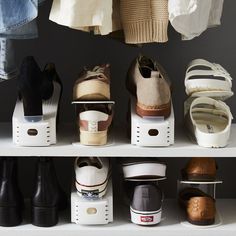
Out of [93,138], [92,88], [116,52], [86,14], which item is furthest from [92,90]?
[116,52]

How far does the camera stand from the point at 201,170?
158 cm

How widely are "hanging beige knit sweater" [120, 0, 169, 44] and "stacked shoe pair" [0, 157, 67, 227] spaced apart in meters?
0.41

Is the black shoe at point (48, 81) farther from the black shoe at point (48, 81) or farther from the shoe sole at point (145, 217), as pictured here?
the shoe sole at point (145, 217)

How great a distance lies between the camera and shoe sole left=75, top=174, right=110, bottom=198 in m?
1.51

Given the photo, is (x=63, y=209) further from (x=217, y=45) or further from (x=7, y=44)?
(x=217, y=45)

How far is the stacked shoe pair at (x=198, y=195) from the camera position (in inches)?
60.4

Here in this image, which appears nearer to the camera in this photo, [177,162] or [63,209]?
[63,209]

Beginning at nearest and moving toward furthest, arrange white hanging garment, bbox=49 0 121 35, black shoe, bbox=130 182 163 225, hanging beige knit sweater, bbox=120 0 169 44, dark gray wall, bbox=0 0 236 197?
white hanging garment, bbox=49 0 121 35
hanging beige knit sweater, bbox=120 0 169 44
black shoe, bbox=130 182 163 225
dark gray wall, bbox=0 0 236 197

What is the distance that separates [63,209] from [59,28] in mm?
547

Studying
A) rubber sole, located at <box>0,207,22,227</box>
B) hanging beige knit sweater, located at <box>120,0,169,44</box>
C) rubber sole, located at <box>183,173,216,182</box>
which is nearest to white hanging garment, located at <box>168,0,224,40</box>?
hanging beige knit sweater, located at <box>120,0,169,44</box>

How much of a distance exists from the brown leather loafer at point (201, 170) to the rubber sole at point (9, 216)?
1.56ft

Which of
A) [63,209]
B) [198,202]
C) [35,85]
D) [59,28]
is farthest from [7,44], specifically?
[198,202]

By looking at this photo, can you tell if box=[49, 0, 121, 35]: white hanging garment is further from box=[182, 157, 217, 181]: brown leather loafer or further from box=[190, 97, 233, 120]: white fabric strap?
box=[182, 157, 217, 181]: brown leather loafer

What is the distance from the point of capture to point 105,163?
5.14ft
